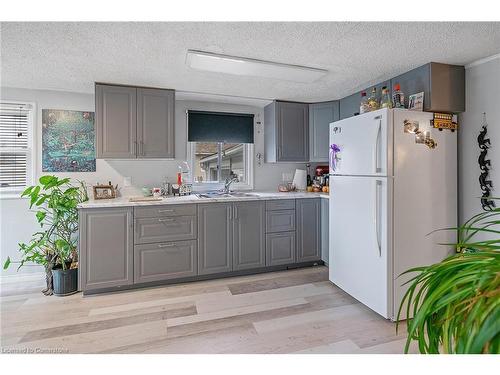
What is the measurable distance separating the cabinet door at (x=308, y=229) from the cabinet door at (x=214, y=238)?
2.96 feet

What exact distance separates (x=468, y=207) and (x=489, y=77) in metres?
1.12

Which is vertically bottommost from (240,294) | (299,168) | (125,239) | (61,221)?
(240,294)

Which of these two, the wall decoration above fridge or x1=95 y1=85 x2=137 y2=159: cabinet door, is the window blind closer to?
x1=95 y1=85 x2=137 y2=159: cabinet door

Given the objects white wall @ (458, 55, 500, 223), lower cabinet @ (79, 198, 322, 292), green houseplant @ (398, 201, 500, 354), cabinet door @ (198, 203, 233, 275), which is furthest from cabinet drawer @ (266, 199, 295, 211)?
green houseplant @ (398, 201, 500, 354)

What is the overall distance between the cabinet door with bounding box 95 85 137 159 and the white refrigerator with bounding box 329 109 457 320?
2.34 metres

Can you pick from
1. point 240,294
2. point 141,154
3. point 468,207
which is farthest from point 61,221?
point 468,207

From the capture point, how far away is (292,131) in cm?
375

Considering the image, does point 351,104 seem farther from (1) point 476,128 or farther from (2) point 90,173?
(2) point 90,173

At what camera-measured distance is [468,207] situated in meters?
2.40

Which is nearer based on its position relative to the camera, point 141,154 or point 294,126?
point 141,154

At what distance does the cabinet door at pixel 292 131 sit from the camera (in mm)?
3691

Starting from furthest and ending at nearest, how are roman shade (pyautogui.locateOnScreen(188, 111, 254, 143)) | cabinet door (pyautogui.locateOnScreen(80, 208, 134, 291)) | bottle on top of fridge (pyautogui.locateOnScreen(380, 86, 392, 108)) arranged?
roman shade (pyautogui.locateOnScreen(188, 111, 254, 143)) → cabinet door (pyautogui.locateOnScreen(80, 208, 134, 291)) → bottle on top of fridge (pyautogui.locateOnScreen(380, 86, 392, 108))

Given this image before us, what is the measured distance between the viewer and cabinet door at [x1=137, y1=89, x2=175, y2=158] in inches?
120

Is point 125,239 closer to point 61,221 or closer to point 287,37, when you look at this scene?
point 61,221
